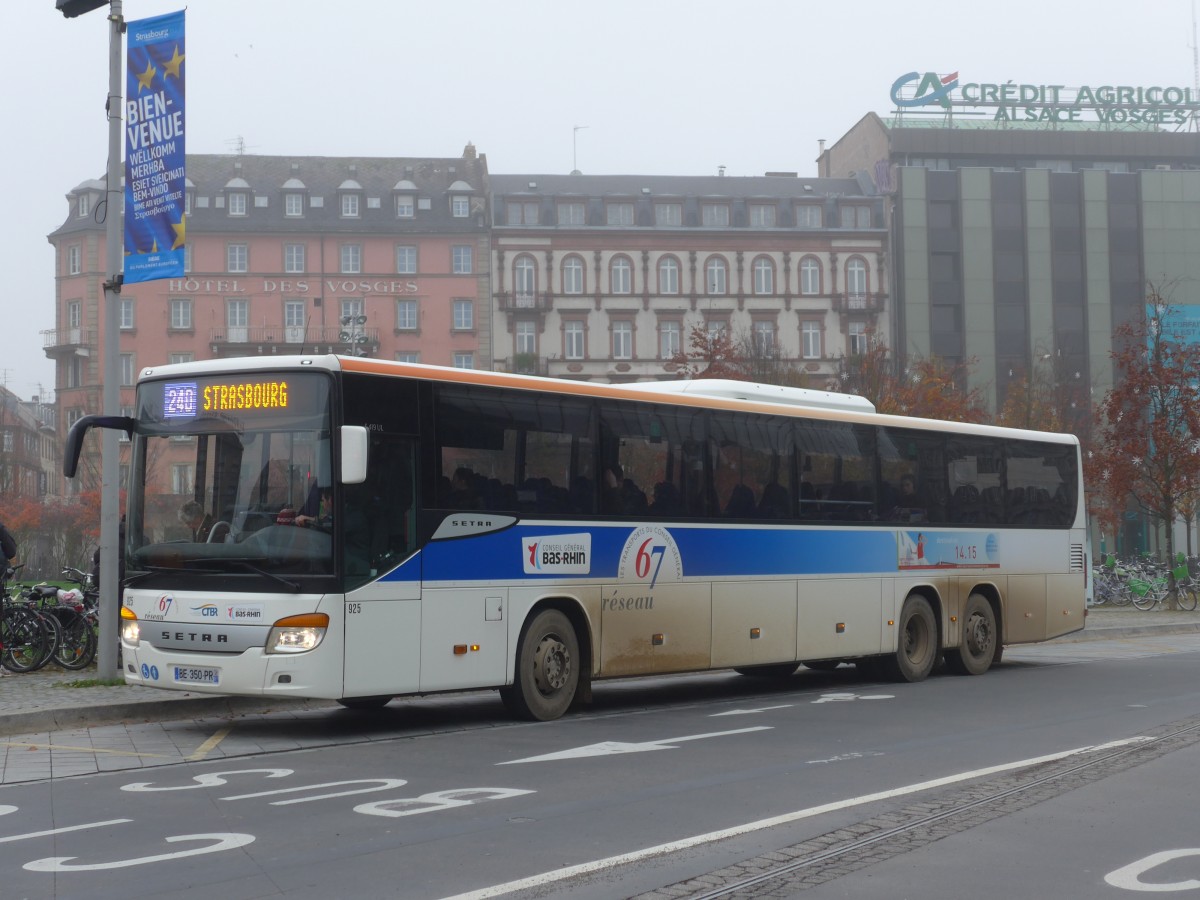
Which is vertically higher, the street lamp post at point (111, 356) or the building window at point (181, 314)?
the building window at point (181, 314)

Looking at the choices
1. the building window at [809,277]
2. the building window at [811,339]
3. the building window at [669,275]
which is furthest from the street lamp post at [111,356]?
the building window at [809,277]

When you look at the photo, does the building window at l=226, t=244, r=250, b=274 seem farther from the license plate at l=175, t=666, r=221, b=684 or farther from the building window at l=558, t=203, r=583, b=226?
the license plate at l=175, t=666, r=221, b=684

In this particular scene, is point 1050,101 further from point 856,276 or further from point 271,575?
point 271,575

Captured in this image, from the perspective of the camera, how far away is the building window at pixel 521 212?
8350 cm

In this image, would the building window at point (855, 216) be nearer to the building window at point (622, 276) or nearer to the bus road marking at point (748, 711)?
the building window at point (622, 276)

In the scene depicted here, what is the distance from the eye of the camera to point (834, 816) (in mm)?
8578

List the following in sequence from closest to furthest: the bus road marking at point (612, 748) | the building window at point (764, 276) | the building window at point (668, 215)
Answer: the bus road marking at point (612, 748)
the building window at point (764, 276)
the building window at point (668, 215)

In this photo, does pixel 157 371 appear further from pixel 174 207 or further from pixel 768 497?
pixel 768 497

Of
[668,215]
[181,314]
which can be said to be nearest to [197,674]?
[181,314]

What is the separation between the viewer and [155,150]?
15.9m

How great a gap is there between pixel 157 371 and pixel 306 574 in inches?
103

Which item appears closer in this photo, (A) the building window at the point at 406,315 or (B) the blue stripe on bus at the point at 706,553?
(B) the blue stripe on bus at the point at 706,553

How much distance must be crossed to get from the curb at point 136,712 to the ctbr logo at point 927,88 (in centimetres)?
7683

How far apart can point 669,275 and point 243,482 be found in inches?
2836
